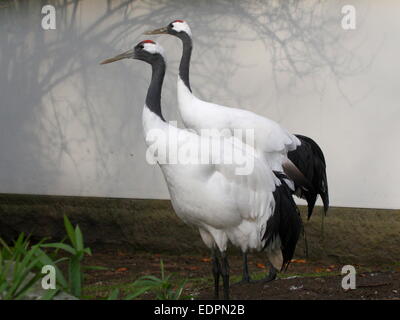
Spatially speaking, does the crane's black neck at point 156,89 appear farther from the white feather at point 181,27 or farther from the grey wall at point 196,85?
the grey wall at point 196,85

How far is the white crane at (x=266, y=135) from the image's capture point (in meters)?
4.96

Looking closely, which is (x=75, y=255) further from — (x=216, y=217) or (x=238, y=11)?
(x=238, y=11)

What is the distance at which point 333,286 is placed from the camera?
4.85 metres

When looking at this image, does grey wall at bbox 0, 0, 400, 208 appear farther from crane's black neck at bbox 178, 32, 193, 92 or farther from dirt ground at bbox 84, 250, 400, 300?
crane's black neck at bbox 178, 32, 193, 92

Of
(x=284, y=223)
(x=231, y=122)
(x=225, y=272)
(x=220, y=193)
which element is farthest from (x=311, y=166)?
(x=220, y=193)

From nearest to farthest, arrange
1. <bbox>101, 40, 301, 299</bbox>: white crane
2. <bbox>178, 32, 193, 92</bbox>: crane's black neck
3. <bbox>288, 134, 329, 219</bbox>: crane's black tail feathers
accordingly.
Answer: <bbox>101, 40, 301, 299</bbox>: white crane < <bbox>178, 32, 193, 92</bbox>: crane's black neck < <bbox>288, 134, 329, 219</bbox>: crane's black tail feathers

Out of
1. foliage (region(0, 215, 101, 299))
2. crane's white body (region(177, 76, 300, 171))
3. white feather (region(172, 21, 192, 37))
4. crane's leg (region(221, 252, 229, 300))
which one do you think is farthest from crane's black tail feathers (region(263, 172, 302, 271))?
white feather (region(172, 21, 192, 37))

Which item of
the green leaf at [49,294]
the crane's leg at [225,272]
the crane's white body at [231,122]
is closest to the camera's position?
the green leaf at [49,294]

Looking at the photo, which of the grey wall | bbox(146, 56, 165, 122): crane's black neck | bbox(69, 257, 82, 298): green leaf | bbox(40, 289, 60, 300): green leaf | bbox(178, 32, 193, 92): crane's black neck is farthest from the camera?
the grey wall

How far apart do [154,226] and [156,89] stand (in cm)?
270

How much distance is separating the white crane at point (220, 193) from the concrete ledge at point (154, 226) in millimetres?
1810

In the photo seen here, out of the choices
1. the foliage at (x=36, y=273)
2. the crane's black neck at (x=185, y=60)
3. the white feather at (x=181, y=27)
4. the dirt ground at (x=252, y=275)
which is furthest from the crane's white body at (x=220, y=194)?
the white feather at (x=181, y=27)

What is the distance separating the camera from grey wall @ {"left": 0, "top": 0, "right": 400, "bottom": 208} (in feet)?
20.1

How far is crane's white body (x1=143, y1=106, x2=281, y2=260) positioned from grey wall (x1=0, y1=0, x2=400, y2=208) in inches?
81.2
